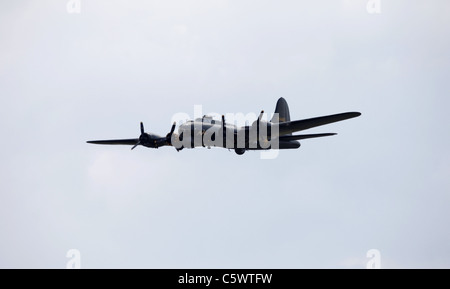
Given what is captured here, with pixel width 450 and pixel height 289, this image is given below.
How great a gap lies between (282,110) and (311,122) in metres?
14.0

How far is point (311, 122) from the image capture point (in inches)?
1593

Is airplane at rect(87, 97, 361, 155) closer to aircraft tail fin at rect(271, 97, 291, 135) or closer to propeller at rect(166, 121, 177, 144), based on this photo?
propeller at rect(166, 121, 177, 144)

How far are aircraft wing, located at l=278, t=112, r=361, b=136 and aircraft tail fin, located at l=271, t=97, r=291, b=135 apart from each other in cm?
1076

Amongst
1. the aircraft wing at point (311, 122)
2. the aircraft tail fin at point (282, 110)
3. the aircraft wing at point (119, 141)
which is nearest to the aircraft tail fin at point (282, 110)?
the aircraft tail fin at point (282, 110)

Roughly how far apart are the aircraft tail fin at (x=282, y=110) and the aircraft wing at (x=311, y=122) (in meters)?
10.8

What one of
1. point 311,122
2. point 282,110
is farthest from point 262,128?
point 282,110

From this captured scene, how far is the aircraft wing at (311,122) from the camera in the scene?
37747 mm

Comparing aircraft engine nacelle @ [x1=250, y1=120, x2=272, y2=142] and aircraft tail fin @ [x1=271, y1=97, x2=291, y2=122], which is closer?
aircraft engine nacelle @ [x1=250, y1=120, x2=272, y2=142]

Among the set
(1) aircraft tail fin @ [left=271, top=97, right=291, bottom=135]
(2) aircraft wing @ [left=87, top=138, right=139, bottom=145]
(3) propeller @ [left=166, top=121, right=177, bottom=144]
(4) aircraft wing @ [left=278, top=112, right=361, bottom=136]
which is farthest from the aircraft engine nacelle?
(2) aircraft wing @ [left=87, top=138, right=139, bottom=145]

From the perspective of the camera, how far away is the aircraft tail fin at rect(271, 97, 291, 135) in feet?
177
